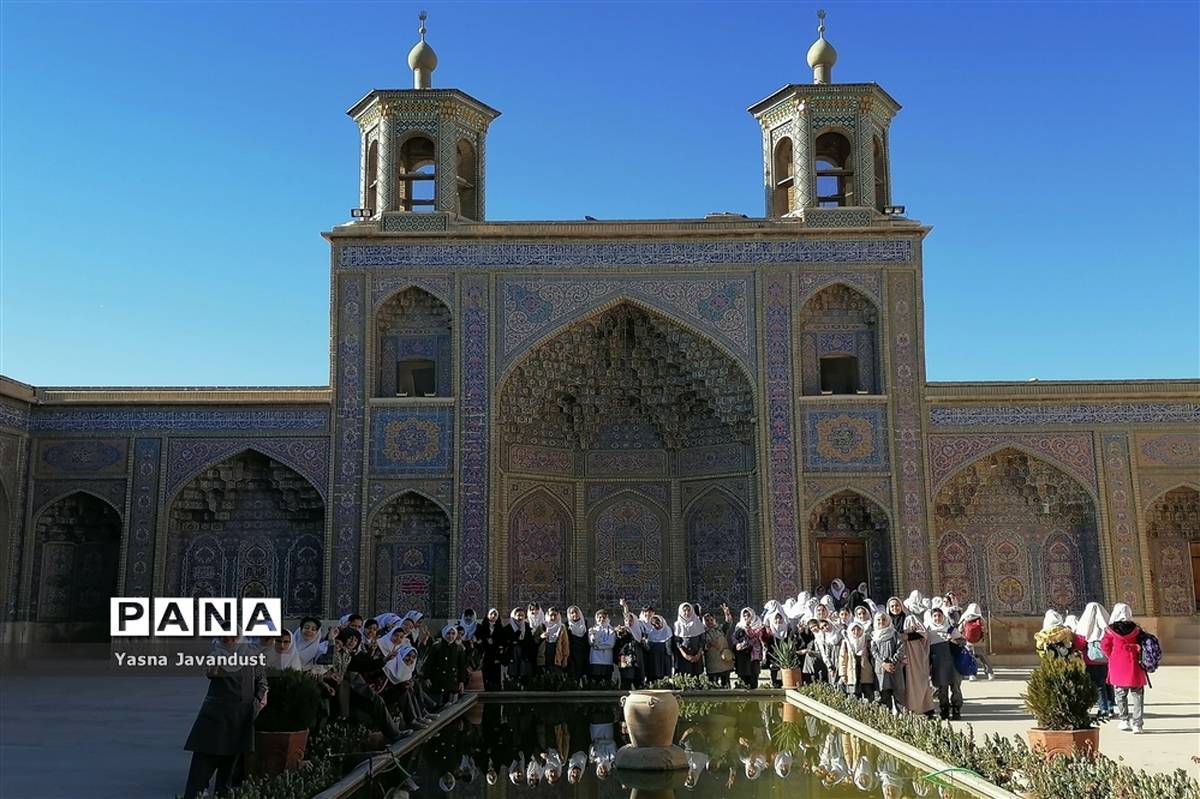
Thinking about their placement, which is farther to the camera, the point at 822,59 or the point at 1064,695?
the point at 822,59

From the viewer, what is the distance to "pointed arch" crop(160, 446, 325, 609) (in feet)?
47.2

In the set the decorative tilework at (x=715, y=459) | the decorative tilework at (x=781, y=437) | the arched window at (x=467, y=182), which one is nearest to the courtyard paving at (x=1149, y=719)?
the decorative tilework at (x=781, y=437)

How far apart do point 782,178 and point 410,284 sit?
16.8ft

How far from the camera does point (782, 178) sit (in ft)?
49.7

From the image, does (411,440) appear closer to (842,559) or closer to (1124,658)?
(842,559)

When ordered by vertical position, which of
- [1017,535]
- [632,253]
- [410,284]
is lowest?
[1017,535]

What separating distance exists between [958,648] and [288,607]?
350 inches

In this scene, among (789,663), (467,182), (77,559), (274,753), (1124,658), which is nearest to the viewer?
(274,753)

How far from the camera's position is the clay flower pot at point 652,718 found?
6387 millimetres

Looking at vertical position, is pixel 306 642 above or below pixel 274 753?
above

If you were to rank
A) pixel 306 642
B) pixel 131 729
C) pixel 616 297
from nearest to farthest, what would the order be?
pixel 306 642
pixel 131 729
pixel 616 297

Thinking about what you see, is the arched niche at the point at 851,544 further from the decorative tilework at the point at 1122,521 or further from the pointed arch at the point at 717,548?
the decorative tilework at the point at 1122,521

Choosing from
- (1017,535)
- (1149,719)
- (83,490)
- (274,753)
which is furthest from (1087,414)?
(83,490)

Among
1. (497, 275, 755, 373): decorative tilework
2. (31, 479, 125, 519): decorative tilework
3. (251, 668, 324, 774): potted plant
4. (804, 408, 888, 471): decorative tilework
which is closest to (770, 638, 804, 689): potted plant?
(804, 408, 888, 471): decorative tilework
